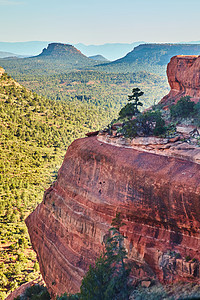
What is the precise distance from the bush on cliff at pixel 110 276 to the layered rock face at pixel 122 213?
782 millimetres

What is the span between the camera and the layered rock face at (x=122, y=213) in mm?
21047

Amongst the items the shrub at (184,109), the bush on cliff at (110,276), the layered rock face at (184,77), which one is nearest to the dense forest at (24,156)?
the bush on cliff at (110,276)

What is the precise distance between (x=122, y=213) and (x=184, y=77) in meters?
17.7

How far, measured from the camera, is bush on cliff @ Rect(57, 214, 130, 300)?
2206 centimetres

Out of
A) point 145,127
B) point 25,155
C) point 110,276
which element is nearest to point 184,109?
point 145,127

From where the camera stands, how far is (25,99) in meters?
117

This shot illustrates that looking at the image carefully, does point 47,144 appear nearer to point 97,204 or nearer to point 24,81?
point 97,204

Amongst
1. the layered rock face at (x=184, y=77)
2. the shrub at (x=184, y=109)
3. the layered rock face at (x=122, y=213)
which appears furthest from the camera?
the layered rock face at (x=184, y=77)

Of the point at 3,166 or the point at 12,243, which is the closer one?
the point at 12,243

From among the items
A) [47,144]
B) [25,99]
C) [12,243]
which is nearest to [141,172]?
[12,243]

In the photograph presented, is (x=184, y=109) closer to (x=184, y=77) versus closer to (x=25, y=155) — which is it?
(x=184, y=77)

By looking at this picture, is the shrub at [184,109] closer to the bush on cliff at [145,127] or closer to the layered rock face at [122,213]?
the bush on cliff at [145,127]

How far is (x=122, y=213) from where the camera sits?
961 inches

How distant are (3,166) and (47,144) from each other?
29835 millimetres
